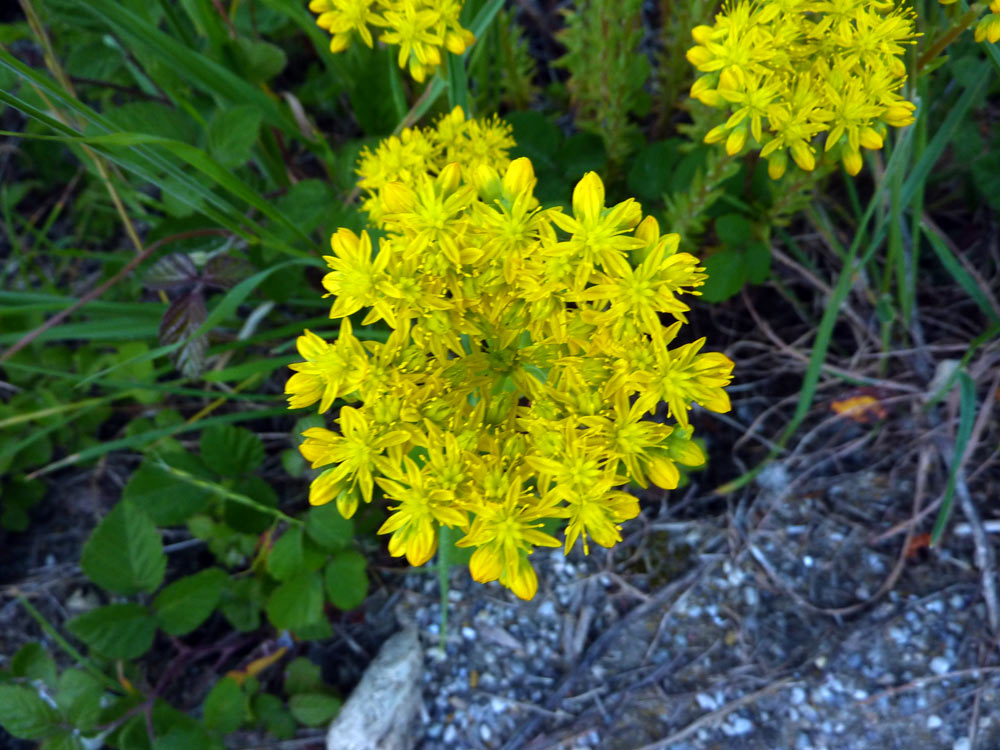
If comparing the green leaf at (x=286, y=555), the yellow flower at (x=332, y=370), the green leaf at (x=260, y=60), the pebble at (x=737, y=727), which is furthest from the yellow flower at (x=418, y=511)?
the green leaf at (x=260, y=60)

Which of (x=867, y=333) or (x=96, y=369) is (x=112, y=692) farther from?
(x=867, y=333)

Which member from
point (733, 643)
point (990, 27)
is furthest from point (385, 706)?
point (990, 27)

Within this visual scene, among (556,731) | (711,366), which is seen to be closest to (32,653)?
(556,731)

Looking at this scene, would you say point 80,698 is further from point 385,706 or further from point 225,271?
point 225,271

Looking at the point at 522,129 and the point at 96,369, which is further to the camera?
the point at 96,369

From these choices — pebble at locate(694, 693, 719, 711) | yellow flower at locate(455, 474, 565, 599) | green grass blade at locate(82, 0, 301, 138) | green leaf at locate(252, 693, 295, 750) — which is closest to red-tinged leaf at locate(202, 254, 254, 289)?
green grass blade at locate(82, 0, 301, 138)

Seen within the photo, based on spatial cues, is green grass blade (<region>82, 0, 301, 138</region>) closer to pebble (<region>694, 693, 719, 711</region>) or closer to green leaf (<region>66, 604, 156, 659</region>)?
green leaf (<region>66, 604, 156, 659</region>)
